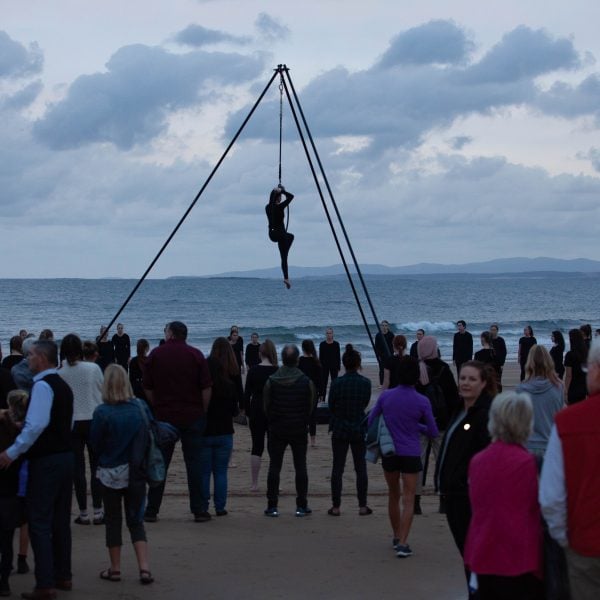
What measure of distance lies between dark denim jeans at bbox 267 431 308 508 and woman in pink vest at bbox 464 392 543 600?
4318 millimetres

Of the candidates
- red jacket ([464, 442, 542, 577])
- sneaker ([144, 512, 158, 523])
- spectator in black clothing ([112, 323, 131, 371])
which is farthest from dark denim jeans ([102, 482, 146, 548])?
spectator in black clothing ([112, 323, 131, 371])

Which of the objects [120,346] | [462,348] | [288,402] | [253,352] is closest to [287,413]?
[288,402]

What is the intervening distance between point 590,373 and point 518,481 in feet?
1.84

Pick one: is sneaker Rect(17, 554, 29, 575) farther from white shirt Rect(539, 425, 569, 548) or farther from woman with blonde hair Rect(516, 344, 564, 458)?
white shirt Rect(539, 425, 569, 548)

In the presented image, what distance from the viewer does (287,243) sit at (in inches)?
513

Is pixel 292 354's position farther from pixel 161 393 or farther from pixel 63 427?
pixel 63 427

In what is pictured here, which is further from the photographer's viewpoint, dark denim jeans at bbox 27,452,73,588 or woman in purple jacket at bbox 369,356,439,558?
woman in purple jacket at bbox 369,356,439,558

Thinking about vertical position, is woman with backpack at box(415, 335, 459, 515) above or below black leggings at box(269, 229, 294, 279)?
below

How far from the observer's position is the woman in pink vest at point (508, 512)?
4.32 m

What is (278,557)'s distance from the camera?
293 inches

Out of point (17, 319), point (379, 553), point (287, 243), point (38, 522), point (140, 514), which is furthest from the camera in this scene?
point (17, 319)

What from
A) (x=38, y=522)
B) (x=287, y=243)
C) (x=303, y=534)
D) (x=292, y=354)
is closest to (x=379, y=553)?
(x=303, y=534)

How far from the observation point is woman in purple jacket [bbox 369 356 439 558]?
7.23m

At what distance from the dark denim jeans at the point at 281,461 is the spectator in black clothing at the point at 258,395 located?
0.81 meters
